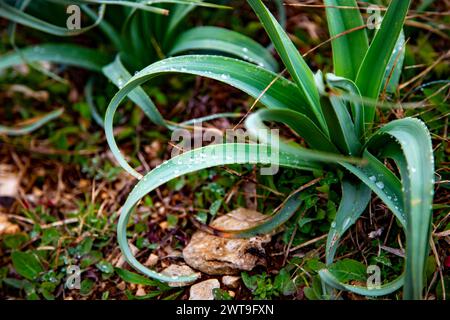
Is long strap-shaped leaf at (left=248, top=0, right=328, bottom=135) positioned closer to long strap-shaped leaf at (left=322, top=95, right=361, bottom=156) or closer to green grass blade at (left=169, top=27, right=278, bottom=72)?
long strap-shaped leaf at (left=322, top=95, right=361, bottom=156)

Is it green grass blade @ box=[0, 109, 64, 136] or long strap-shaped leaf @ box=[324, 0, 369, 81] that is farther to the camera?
green grass blade @ box=[0, 109, 64, 136]

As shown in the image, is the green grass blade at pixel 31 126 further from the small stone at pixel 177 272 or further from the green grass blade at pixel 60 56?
the small stone at pixel 177 272

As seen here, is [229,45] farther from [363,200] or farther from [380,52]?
[363,200]

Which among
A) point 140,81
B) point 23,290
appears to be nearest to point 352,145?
point 140,81

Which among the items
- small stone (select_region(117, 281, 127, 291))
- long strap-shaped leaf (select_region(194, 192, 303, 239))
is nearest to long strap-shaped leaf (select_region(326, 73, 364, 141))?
→ long strap-shaped leaf (select_region(194, 192, 303, 239))

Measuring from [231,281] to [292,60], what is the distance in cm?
57

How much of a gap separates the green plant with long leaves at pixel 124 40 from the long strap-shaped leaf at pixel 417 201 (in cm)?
66

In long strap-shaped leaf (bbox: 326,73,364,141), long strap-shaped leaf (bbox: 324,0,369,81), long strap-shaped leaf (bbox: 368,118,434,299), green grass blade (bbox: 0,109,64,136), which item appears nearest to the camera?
long strap-shaped leaf (bbox: 368,118,434,299)

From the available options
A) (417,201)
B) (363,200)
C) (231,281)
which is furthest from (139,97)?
(417,201)

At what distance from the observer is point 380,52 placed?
3.77 feet

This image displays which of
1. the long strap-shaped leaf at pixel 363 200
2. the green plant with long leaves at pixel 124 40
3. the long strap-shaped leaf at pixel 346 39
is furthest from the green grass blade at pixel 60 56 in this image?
the long strap-shaped leaf at pixel 363 200

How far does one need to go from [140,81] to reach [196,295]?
55cm

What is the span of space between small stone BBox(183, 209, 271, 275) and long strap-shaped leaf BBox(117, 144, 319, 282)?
12cm

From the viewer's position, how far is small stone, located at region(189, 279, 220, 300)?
1.26 metres
